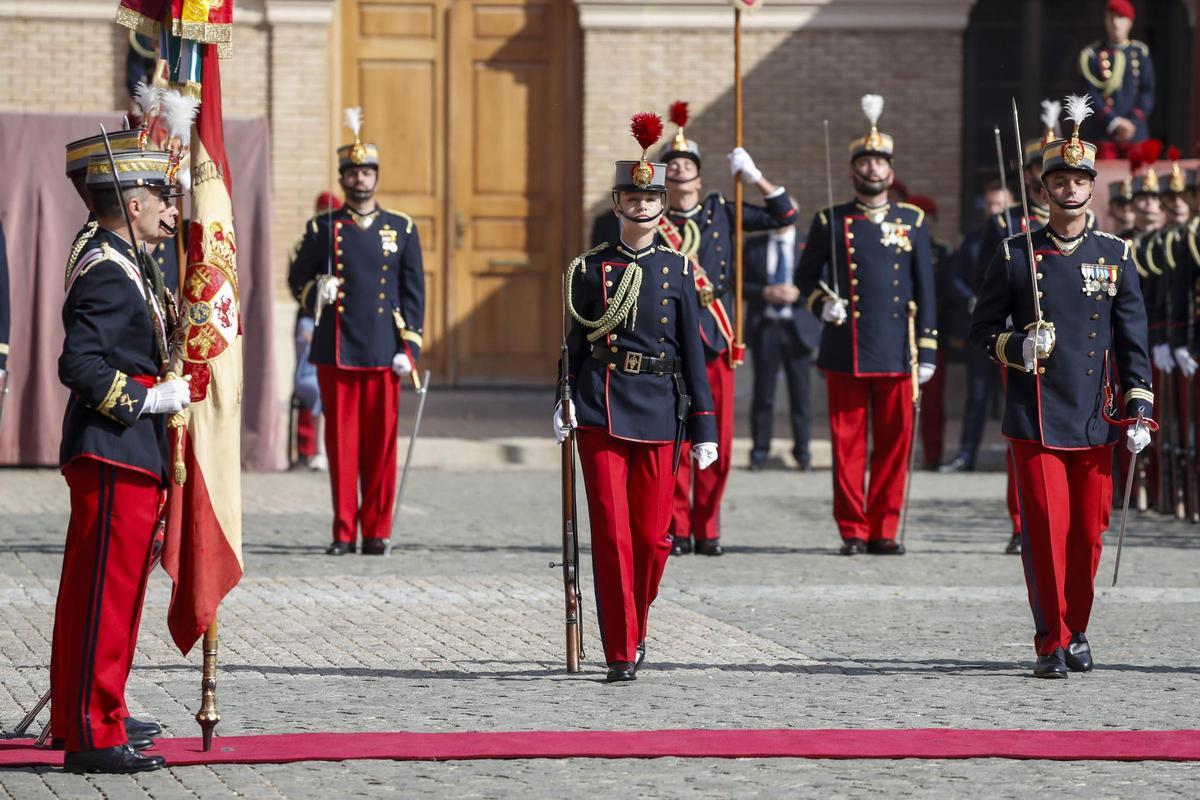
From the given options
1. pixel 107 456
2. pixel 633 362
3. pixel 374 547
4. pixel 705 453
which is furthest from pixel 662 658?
pixel 374 547

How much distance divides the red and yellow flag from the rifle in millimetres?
1710

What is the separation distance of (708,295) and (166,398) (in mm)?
5403

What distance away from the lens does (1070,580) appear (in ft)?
27.9

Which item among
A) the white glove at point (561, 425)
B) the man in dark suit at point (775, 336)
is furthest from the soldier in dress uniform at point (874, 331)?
the man in dark suit at point (775, 336)

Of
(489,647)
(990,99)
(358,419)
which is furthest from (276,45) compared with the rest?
(489,647)

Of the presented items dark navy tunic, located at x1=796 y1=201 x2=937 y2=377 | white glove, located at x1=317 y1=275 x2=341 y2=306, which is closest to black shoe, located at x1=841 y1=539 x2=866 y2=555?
dark navy tunic, located at x1=796 y1=201 x2=937 y2=377

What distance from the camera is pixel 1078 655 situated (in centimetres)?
839

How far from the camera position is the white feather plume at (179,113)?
668 cm

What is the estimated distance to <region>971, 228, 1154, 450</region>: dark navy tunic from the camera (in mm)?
8492

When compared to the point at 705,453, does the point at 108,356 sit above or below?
above

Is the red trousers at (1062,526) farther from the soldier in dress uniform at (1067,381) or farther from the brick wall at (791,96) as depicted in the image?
the brick wall at (791,96)

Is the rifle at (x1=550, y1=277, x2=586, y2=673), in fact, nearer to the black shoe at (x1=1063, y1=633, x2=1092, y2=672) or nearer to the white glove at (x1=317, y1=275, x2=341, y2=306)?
the black shoe at (x1=1063, y1=633, x2=1092, y2=672)

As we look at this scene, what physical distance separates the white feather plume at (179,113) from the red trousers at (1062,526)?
3457 millimetres

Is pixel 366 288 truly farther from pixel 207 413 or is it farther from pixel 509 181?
pixel 509 181
